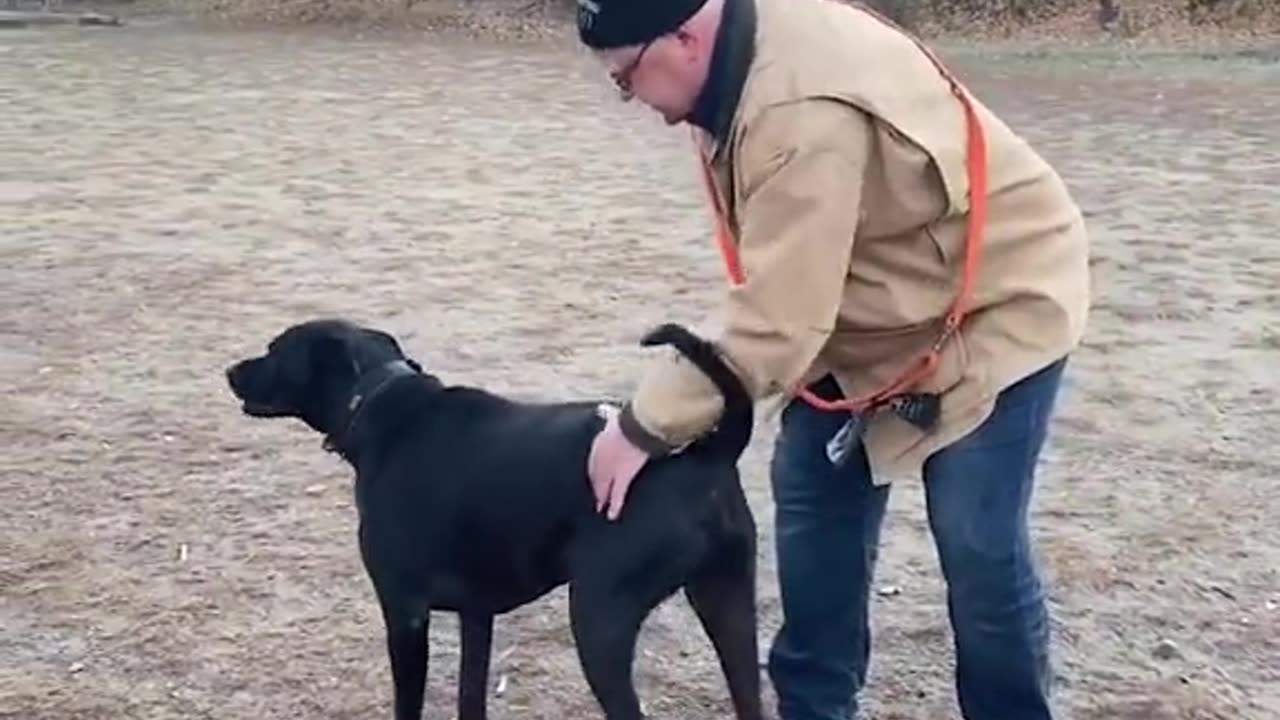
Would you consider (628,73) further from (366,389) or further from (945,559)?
(366,389)

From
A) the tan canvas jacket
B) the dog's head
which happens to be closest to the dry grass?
the dog's head

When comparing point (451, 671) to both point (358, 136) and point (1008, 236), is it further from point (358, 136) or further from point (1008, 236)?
point (358, 136)

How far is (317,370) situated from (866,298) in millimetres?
1343

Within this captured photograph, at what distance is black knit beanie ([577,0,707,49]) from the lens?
2.82 m

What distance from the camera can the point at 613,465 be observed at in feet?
10.6

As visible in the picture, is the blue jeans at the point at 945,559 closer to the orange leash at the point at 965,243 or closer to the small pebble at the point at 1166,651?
the orange leash at the point at 965,243

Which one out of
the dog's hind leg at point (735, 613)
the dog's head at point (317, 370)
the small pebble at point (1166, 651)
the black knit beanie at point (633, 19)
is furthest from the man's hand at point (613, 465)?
the small pebble at point (1166, 651)

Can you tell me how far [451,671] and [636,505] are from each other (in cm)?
125

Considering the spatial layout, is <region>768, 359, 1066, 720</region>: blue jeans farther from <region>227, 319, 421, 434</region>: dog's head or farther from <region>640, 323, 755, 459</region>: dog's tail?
<region>227, 319, 421, 434</region>: dog's head

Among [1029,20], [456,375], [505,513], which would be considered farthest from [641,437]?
[1029,20]

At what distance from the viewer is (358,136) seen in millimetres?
13555

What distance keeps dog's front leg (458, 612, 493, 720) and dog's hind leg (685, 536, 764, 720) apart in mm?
544

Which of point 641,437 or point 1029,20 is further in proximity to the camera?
point 1029,20

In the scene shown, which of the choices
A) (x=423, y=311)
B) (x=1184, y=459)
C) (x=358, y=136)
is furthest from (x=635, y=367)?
(x=358, y=136)
